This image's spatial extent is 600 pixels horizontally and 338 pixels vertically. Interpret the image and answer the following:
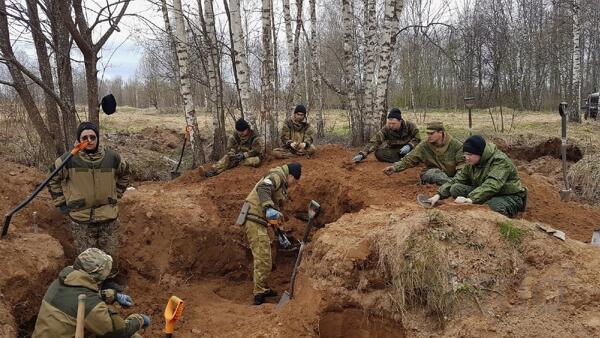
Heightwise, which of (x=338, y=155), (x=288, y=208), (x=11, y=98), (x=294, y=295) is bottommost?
(x=294, y=295)

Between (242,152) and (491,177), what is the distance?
5.20 meters

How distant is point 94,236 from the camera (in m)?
5.35

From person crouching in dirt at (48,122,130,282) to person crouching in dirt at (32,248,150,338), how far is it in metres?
1.62

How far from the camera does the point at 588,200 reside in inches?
313

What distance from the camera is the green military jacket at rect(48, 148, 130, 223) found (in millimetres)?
5047

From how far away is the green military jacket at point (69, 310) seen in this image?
3408 mm

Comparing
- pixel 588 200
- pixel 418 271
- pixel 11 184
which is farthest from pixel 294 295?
pixel 588 200

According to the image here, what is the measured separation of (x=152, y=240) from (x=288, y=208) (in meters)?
2.27

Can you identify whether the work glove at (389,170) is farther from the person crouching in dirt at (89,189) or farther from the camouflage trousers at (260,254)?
the person crouching in dirt at (89,189)

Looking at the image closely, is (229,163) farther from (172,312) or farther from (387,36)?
(172,312)

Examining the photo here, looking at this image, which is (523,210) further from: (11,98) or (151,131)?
(151,131)

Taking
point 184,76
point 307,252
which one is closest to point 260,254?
point 307,252

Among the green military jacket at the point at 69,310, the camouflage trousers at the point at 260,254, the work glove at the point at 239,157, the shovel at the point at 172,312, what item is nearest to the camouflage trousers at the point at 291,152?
the work glove at the point at 239,157

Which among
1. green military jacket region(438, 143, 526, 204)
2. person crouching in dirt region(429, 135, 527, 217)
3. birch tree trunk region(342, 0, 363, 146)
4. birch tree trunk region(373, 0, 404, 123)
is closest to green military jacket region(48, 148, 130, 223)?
person crouching in dirt region(429, 135, 527, 217)
